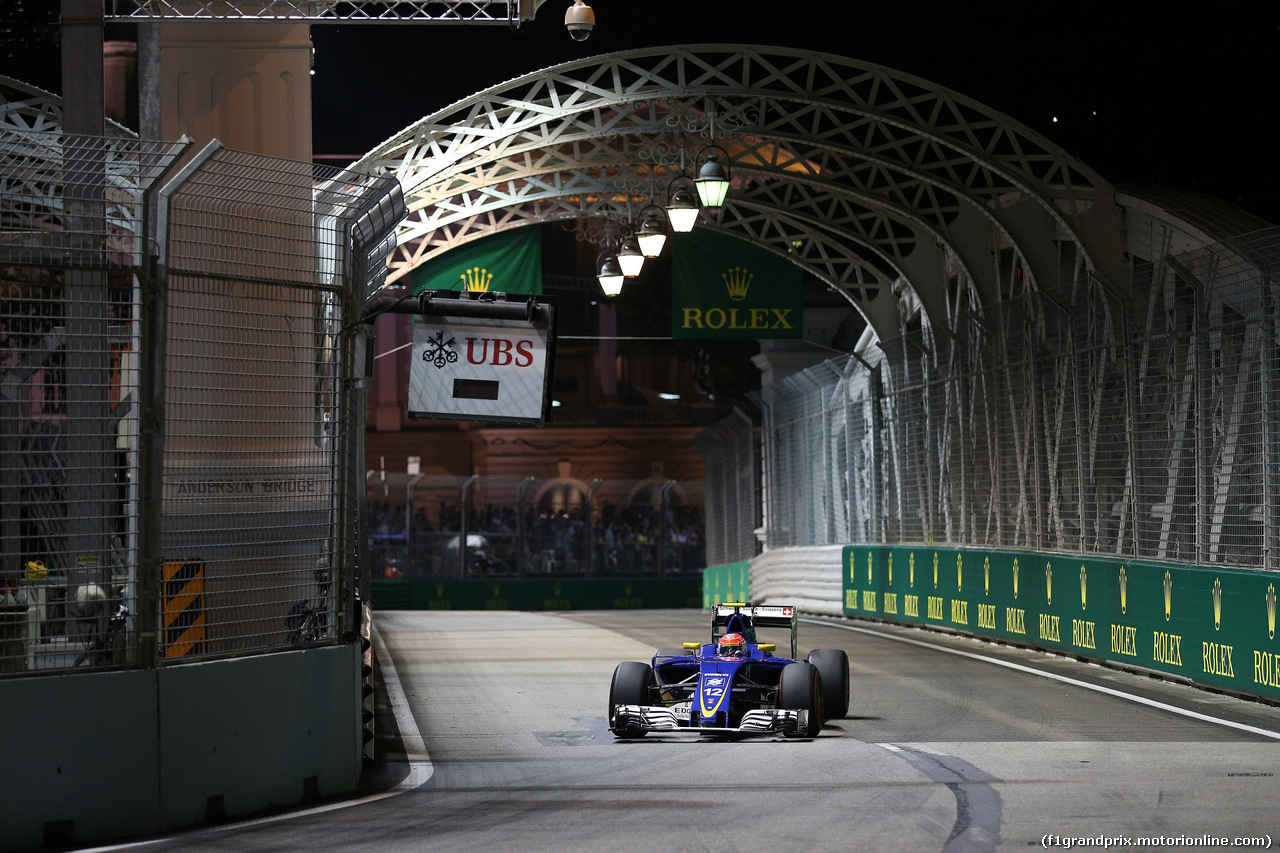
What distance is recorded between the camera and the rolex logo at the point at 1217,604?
13602 millimetres

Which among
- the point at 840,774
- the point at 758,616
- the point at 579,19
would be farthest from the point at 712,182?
the point at 840,774

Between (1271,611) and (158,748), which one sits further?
(1271,611)

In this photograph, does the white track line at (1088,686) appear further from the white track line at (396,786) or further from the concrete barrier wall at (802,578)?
the white track line at (396,786)

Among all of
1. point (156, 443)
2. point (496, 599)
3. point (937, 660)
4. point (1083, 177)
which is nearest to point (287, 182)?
point (156, 443)

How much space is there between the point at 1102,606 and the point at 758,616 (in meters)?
4.65

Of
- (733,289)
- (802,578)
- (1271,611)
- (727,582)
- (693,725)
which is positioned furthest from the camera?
(727,582)

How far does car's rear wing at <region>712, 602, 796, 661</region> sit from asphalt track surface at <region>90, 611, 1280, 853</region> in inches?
35.0

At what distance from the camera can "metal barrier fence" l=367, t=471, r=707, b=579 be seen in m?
35.2

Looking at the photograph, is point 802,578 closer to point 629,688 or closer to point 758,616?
point 758,616

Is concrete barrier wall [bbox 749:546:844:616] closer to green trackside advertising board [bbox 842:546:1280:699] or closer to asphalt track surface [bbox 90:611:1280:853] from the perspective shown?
green trackside advertising board [bbox 842:546:1280:699]

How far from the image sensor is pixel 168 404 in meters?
8.77

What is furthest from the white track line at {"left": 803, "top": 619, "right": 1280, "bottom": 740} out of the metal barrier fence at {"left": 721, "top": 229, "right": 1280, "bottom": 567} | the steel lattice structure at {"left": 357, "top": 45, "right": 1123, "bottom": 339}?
the steel lattice structure at {"left": 357, "top": 45, "right": 1123, "bottom": 339}

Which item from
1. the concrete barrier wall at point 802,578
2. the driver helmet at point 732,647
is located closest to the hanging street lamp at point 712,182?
the driver helmet at point 732,647

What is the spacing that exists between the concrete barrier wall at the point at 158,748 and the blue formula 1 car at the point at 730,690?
2.87m
